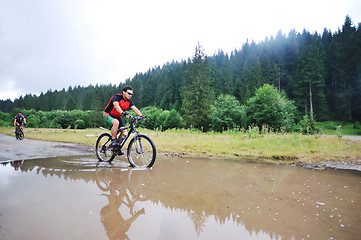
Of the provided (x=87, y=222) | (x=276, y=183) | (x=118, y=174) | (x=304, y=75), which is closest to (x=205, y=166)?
(x=276, y=183)

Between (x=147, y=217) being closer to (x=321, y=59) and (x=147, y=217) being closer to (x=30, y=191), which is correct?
(x=30, y=191)

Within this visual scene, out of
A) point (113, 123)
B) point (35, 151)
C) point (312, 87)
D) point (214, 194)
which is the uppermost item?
point (312, 87)

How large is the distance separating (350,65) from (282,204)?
6270 centimetres

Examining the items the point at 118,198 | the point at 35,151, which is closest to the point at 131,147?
the point at 118,198

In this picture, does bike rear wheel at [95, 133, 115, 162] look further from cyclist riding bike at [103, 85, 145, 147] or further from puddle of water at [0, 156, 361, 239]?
puddle of water at [0, 156, 361, 239]

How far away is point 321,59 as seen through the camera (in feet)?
191

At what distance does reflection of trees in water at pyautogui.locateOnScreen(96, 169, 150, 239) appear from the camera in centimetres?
208

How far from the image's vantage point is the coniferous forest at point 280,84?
100 feet

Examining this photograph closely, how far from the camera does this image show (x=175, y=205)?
108 inches

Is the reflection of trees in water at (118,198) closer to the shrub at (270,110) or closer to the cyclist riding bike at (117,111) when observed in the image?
the cyclist riding bike at (117,111)

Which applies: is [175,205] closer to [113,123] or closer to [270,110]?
[113,123]

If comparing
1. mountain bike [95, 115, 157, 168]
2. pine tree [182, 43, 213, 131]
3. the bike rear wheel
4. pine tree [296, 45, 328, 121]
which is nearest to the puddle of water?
mountain bike [95, 115, 157, 168]

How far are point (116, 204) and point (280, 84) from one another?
69.1m

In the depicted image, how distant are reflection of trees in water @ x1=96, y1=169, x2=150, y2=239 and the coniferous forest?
15640mm
